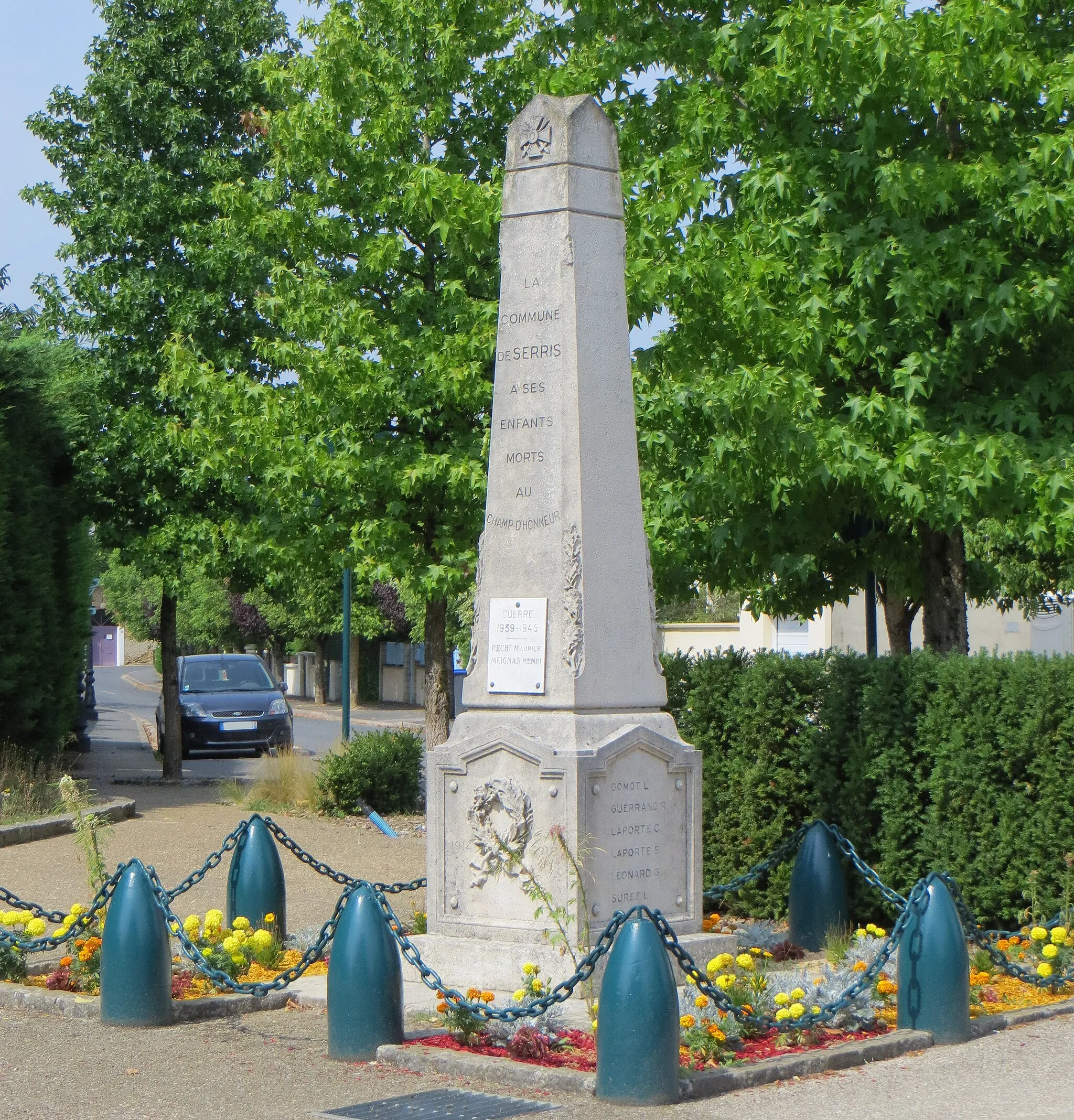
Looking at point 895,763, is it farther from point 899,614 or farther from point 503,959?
point 899,614

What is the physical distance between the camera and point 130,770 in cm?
2388

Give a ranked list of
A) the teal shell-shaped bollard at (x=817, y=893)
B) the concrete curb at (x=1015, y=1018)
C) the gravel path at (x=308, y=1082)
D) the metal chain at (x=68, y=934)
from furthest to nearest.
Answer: the teal shell-shaped bollard at (x=817, y=893)
the metal chain at (x=68, y=934)
the concrete curb at (x=1015, y=1018)
the gravel path at (x=308, y=1082)

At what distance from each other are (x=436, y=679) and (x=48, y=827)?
4225mm

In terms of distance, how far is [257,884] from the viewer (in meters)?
9.88

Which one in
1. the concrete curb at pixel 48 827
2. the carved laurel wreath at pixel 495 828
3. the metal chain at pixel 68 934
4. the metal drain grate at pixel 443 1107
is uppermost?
the carved laurel wreath at pixel 495 828

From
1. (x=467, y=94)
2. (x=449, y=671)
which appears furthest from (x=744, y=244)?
(x=449, y=671)

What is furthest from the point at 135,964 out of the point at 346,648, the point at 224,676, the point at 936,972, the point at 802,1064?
the point at 224,676

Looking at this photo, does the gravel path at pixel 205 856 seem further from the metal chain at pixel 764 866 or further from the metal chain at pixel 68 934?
the metal chain at pixel 764 866

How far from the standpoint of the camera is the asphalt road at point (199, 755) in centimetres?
2584

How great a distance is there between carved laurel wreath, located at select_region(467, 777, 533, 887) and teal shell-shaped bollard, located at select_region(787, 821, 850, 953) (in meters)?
2.53

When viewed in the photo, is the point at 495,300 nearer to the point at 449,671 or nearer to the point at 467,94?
the point at 467,94

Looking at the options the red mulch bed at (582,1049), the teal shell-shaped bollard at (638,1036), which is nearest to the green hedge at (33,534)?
the red mulch bed at (582,1049)

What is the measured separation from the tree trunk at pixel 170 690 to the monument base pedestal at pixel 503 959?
13174mm

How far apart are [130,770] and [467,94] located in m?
12.3
